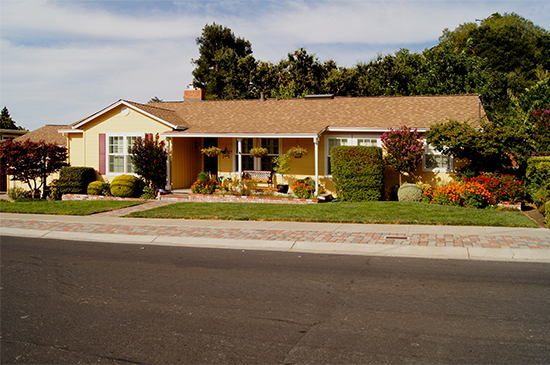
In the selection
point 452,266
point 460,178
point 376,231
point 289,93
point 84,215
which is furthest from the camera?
point 289,93

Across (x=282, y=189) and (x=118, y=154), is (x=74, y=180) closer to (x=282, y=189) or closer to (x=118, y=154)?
(x=118, y=154)

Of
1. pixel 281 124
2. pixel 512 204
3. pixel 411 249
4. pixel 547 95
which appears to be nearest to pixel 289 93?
pixel 281 124

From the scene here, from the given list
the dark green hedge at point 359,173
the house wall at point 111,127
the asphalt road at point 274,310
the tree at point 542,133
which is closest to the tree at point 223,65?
the house wall at point 111,127

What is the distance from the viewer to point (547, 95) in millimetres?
20234

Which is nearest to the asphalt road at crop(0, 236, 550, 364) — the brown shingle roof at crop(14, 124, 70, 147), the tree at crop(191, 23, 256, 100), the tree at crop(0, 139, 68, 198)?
the tree at crop(0, 139, 68, 198)

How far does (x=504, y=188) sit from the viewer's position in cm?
1498

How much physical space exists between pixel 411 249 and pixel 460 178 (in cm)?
863

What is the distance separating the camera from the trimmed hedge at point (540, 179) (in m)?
12.4

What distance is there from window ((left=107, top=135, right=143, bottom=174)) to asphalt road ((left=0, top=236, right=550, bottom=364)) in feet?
38.6

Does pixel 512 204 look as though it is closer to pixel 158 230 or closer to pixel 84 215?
pixel 158 230

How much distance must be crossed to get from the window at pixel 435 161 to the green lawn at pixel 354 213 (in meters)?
3.96

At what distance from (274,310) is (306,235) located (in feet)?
16.2

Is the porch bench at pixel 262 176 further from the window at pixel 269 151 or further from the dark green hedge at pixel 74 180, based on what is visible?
the dark green hedge at pixel 74 180

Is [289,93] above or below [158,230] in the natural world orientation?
above
